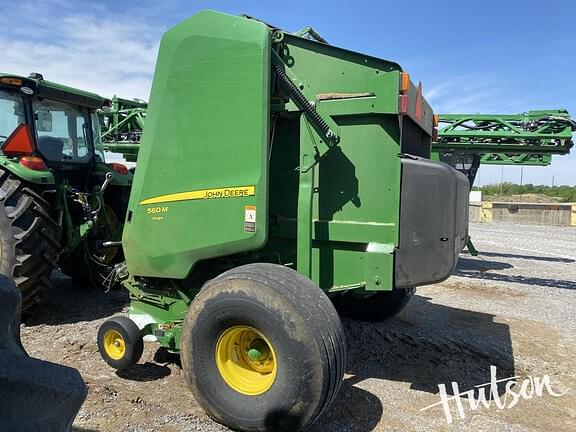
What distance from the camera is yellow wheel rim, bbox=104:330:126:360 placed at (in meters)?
3.48

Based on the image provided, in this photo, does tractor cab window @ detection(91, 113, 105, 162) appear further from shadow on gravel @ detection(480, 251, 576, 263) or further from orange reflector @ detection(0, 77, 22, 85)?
shadow on gravel @ detection(480, 251, 576, 263)

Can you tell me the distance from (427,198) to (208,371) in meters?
1.74

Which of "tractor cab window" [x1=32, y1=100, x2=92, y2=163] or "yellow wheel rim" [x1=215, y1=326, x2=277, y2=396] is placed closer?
"yellow wheel rim" [x1=215, y1=326, x2=277, y2=396]

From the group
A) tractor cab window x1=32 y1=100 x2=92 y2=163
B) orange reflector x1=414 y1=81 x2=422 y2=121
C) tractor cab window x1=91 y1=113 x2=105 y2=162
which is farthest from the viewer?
tractor cab window x1=91 y1=113 x2=105 y2=162

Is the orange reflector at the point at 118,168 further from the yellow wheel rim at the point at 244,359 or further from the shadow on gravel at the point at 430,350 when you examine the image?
the yellow wheel rim at the point at 244,359

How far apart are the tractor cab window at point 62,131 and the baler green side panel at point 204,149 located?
103 inches

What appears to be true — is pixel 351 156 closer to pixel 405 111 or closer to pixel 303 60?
pixel 405 111

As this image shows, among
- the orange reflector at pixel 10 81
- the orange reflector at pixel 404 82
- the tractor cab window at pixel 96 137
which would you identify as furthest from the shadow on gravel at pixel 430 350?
the orange reflector at pixel 10 81

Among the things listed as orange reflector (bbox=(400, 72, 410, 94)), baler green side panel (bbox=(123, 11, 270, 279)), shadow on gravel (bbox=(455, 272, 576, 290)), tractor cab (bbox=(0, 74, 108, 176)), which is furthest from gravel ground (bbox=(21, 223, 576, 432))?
orange reflector (bbox=(400, 72, 410, 94))

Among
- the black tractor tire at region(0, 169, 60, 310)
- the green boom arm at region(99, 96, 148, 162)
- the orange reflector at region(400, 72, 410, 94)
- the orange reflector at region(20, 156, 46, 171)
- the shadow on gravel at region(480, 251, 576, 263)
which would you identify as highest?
the green boom arm at region(99, 96, 148, 162)

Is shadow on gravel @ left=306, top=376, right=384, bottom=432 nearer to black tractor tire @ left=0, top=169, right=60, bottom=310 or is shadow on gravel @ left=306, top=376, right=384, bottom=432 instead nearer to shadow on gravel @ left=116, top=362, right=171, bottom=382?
shadow on gravel @ left=116, top=362, right=171, bottom=382

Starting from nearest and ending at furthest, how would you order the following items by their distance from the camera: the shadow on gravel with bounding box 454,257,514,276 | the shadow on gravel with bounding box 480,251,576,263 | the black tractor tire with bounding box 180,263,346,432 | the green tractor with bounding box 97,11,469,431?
the black tractor tire with bounding box 180,263,346,432, the green tractor with bounding box 97,11,469,431, the shadow on gravel with bounding box 454,257,514,276, the shadow on gravel with bounding box 480,251,576,263

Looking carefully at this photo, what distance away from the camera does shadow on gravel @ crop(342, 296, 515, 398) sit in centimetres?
376

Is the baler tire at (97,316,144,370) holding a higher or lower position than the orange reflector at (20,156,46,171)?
lower
